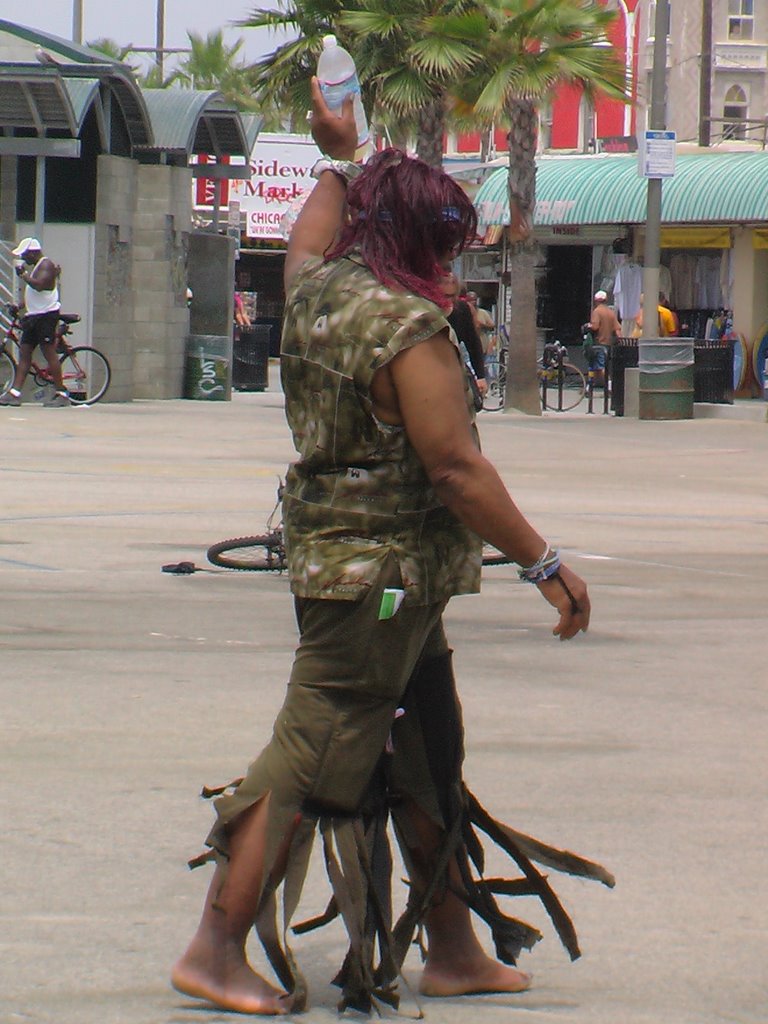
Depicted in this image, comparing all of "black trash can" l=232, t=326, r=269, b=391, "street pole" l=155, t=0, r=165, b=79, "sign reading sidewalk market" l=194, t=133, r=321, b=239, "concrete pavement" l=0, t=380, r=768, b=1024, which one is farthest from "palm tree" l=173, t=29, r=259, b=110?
"concrete pavement" l=0, t=380, r=768, b=1024

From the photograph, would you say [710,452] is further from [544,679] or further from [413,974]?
[413,974]

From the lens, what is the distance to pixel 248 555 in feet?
34.2

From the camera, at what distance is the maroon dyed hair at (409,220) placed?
3.71 meters

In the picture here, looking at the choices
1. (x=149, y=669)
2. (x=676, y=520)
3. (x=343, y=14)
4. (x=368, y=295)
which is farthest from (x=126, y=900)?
(x=343, y=14)

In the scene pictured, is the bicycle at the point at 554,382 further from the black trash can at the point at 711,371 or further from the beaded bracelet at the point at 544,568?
the beaded bracelet at the point at 544,568

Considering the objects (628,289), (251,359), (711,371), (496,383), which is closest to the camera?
(711,371)

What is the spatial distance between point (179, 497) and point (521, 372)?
44.7ft

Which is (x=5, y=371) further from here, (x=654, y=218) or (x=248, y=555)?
(x=248, y=555)

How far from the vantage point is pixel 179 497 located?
1425 cm

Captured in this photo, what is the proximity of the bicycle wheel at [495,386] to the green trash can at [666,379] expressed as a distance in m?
2.29

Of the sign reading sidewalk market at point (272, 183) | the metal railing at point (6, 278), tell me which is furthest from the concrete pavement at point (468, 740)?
the sign reading sidewalk market at point (272, 183)

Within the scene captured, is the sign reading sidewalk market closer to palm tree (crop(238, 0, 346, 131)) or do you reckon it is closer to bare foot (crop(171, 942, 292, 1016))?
palm tree (crop(238, 0, 346, 131))

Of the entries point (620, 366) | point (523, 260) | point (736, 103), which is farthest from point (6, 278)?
point (736, 103)

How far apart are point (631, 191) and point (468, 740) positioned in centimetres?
2948
